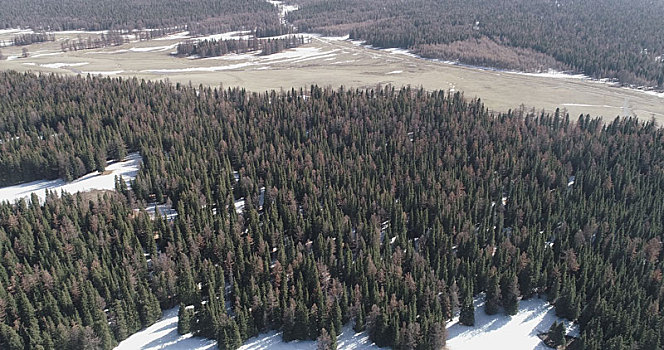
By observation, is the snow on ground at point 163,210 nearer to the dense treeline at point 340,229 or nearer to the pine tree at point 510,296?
the dense treeline at point 340,229

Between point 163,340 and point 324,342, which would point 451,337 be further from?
point 163,340

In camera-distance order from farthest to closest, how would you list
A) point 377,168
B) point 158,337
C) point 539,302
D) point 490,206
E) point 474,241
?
point 377,168, point 490,206, point 474,241, point 539,302, point 158,337

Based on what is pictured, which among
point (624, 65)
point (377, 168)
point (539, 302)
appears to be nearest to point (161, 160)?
point (377, 168)

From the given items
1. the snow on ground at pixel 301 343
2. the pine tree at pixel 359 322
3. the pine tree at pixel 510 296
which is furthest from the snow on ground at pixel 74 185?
the pine tree at pixel 510 296

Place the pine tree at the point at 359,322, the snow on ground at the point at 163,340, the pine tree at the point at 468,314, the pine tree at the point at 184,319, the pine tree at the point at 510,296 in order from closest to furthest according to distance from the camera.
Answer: the snow on ground at the point at 163,340, the pine tree at the point at 184,319, the pine tree at the point at 359,322, the pine tree at the point at 468,314, the pine tree at the point at 510,296

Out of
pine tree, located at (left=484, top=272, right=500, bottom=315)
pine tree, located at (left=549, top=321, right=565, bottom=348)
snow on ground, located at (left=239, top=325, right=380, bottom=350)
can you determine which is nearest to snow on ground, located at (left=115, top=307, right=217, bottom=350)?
snow on ground, located at (left=239, top=325, right=380, bottom=350)

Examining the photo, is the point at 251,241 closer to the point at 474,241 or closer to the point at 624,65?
the point at 474,241

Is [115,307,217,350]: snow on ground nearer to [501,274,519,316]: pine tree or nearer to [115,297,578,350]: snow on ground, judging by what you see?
[115,297,578,350]: snow on ground
